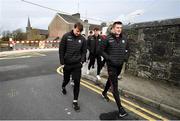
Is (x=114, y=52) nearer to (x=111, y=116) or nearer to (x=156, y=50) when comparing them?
(x=111, y=116)

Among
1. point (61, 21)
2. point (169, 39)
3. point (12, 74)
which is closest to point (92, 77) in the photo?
point (169, 39)

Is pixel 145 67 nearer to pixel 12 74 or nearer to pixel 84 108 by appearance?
pixel 84 108

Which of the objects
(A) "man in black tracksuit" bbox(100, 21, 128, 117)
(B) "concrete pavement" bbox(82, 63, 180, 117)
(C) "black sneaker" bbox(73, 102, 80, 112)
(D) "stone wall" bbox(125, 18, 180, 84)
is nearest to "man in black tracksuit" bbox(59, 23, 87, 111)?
(C) "black sneaker" bbox(73, 102, 80, 112)

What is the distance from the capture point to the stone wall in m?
5.58

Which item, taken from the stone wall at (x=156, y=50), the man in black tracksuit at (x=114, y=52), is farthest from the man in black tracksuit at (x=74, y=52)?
the stone wall at (x=156, y=50)

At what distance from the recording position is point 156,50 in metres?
6.20

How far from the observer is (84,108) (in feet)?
14.1

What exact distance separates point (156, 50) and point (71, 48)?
10.7ft

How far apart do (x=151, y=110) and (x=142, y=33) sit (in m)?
3.23

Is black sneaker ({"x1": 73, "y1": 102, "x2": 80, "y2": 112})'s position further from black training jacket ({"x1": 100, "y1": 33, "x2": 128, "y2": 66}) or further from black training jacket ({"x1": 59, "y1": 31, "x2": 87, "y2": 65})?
black training jacket ({"x1": 100, "y1": 33, "x2": 128, "y2": 66})

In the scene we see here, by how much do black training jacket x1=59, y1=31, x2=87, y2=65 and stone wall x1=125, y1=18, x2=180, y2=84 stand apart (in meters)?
2.91

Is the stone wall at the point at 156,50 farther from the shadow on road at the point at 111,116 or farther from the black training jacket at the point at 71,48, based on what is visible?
the black training jacket at the point at 71,48

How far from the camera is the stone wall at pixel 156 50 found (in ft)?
18.3

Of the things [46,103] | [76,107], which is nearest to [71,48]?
[76,107]
